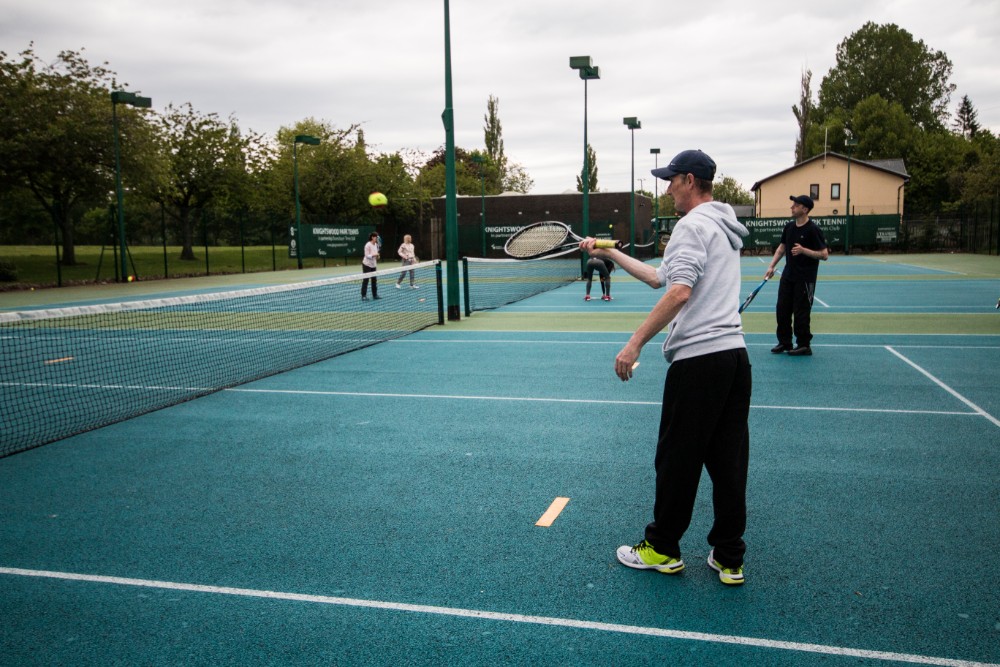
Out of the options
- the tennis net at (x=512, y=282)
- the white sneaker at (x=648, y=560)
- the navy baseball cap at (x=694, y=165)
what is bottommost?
the white sneaker at (x=648, y=560)

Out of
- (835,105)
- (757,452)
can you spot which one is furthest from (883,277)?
(835,105)

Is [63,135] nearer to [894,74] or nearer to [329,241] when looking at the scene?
[329,241]

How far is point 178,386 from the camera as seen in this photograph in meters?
8.56

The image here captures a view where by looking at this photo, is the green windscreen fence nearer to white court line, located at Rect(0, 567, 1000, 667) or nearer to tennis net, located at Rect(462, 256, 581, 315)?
tennis net, located at Rect(462, 256, 581, 315)

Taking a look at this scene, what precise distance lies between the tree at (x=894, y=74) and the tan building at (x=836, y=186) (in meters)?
19.8

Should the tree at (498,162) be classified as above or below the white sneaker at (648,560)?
above

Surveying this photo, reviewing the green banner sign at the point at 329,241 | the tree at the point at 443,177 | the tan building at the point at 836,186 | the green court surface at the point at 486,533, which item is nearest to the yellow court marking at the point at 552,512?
the green court surface at the point at 486,533

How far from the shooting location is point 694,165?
350 centimetres

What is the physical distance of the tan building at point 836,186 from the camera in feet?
186

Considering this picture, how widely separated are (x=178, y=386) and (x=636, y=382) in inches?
200

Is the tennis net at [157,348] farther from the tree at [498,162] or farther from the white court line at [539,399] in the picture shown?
the tree at [498,162]

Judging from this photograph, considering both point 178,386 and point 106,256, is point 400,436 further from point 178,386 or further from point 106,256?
point 106,256

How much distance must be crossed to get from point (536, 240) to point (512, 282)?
19496 mm

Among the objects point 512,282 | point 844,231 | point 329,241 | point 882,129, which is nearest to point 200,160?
point 329,241
